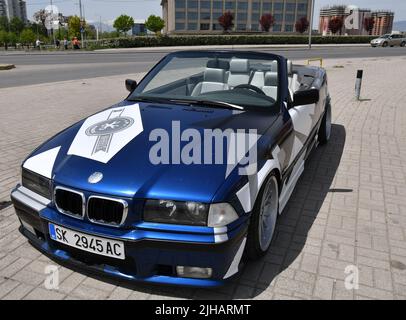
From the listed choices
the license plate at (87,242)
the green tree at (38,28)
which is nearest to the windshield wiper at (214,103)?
the license plate at (87,242)

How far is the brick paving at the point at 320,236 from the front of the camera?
9.04 feet

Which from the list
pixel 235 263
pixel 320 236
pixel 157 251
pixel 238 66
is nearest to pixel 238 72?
pixel 238 66

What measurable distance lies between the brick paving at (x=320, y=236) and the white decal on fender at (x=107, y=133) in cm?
93

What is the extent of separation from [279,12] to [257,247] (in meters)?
116

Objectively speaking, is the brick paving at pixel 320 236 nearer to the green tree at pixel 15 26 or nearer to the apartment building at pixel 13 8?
the green tree at pixel 15 26

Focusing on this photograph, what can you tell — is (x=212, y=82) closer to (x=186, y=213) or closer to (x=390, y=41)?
(x=186, y=213)

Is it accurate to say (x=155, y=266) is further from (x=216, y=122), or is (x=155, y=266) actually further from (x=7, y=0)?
(x=7, y=0)

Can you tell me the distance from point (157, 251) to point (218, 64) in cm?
249

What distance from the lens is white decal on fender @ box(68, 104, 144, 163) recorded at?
9.11 ft

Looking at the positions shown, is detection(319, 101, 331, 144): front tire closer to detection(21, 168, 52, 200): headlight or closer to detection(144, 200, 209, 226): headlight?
detection(144, 200, 209, 226): headlight


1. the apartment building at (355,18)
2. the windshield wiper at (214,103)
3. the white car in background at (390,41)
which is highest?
the apartment building at (355,18)

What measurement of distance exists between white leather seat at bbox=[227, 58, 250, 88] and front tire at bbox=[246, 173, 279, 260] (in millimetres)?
1437

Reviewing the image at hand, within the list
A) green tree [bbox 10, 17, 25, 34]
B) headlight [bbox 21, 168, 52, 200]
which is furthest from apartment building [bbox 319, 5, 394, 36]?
headlight [bbox 21, 168, 52, 200]

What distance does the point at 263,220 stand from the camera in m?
3.09
